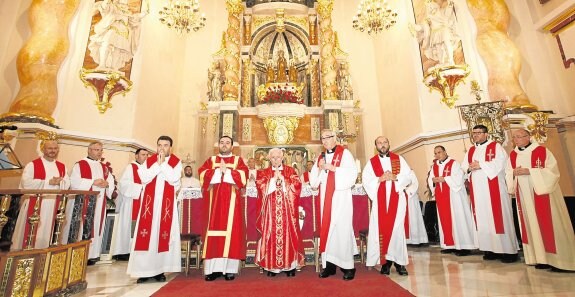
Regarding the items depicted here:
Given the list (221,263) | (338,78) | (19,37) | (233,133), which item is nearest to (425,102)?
(338,78)

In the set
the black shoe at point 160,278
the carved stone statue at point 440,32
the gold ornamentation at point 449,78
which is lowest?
the black shoe at point 160,278

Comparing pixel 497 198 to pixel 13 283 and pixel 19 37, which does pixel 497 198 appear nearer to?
pixel 13 283

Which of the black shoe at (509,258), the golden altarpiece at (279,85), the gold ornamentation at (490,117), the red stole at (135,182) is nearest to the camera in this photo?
the black shoe at (509,258)

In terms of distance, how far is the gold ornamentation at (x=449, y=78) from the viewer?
23.6ft

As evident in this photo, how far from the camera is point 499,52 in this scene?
6.98 metres

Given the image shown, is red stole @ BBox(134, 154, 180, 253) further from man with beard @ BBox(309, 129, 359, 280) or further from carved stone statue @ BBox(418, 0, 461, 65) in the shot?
carved stone statue @ BBox(418, 0, 461, 65)

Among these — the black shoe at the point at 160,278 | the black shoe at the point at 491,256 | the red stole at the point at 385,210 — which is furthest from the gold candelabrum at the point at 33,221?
the black shoe at the point at 491,256

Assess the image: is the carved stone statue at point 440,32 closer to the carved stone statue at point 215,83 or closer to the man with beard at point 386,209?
the man with beard at point 386,209

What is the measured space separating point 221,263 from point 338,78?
836 cm

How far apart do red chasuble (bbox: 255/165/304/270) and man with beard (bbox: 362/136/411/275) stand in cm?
97

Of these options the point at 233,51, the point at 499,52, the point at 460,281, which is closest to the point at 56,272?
the point at 460,281

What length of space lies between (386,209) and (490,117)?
380 cm

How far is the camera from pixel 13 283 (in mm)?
2504

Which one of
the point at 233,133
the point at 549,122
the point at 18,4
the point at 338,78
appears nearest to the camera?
the point at 549,122
